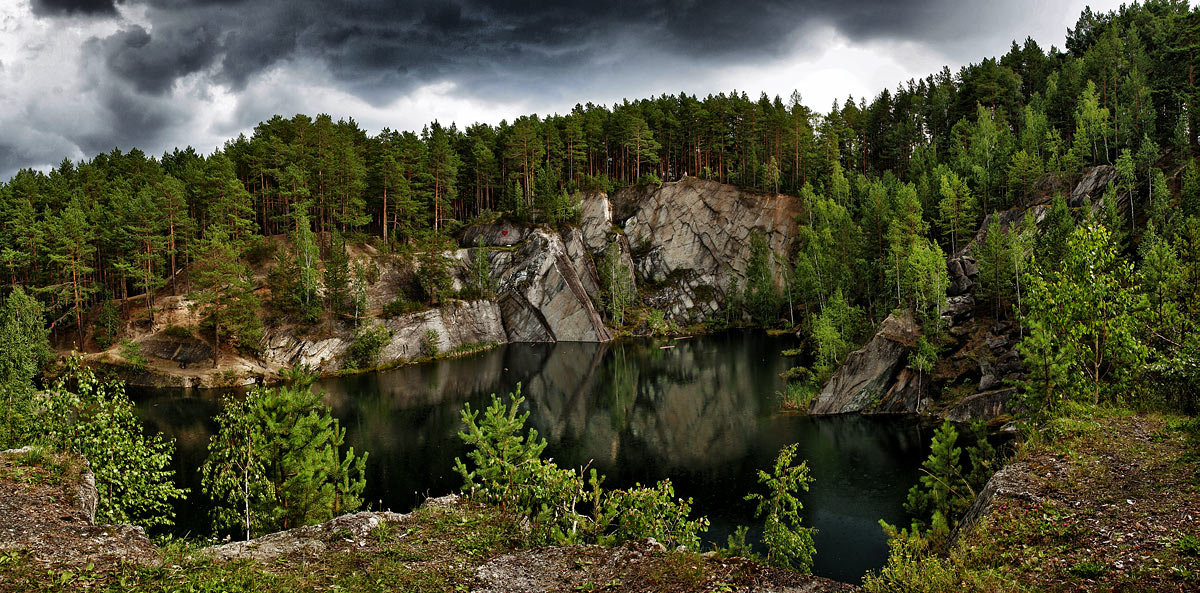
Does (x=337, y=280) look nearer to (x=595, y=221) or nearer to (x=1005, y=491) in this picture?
(x=595, y=221)

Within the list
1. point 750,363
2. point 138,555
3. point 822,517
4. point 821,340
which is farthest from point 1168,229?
point 138,555

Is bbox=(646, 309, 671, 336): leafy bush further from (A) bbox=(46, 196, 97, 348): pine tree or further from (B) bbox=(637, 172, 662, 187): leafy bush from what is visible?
(A) bbox=(46, 196, 97, 348): pine tree

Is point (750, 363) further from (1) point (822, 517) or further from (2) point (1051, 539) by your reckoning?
(2) point (1051, 539)

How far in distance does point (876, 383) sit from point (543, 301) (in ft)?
176

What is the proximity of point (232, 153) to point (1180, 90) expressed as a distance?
126m

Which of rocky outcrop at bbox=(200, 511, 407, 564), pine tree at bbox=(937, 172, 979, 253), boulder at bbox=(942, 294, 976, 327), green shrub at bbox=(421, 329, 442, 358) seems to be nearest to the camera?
rocky outcrop at bbox=(200, 511, 407, 564)

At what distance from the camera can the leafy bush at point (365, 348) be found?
65938mm

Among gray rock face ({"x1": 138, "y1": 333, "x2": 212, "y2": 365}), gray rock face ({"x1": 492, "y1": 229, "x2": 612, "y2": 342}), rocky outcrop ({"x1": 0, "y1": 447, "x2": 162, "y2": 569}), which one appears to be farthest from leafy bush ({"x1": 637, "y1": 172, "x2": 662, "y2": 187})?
rocky outcrop ({"x1": 0, "y1": 447, "x2": 162, "y2": 569})

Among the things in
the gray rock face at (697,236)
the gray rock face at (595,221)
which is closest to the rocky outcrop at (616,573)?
the gray rock face at (697,236)

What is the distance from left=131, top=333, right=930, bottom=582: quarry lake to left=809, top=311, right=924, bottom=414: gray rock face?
1.67 meters

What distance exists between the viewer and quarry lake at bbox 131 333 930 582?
91.2 ft

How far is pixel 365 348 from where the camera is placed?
66.2 meters

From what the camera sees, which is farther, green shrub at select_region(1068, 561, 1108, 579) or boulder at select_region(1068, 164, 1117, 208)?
boulder at select_region(1068, 164, 1117, 208)

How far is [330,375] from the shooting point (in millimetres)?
63156
